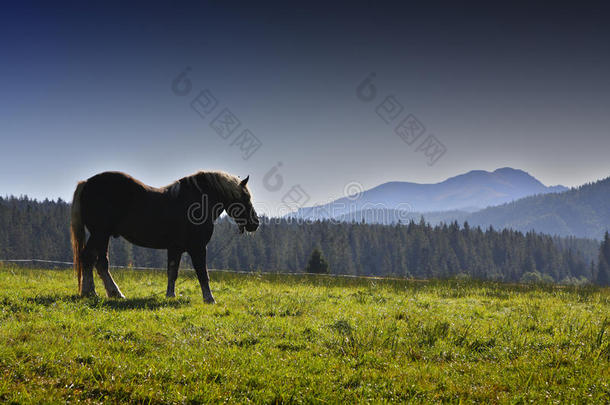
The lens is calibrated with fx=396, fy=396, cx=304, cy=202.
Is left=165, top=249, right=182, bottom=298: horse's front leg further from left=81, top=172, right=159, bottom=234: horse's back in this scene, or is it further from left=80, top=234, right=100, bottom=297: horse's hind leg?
left=80, top=234, right=100, bottom=297: horse's hind leg

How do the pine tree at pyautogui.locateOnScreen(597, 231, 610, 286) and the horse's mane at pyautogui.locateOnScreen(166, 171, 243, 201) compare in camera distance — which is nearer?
the horse's mane at pyautogui.locateOnScreen(166, 171, 243, 201)

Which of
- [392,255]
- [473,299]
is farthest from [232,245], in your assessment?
[473,299]

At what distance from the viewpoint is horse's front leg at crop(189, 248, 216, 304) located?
11.2 m

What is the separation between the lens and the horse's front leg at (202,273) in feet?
36.9

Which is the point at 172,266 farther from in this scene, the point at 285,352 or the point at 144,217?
the point at 285,352

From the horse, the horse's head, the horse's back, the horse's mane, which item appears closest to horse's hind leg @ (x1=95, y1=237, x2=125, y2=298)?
the horse

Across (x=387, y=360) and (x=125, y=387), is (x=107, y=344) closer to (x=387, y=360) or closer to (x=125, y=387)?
(x=125, y=387)

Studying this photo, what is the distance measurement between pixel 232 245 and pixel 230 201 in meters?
149

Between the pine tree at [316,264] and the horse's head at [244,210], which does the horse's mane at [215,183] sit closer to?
the horse's head at [244,210]

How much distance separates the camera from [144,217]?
11156mm

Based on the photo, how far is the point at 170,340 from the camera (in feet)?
22.8

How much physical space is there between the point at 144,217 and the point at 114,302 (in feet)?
7.83

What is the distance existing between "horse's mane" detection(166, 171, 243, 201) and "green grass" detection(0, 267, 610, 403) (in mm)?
3288

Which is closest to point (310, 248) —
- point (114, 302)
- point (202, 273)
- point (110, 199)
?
point (202, 273)
